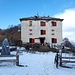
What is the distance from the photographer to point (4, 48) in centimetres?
2370

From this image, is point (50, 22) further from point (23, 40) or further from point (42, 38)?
point (23, 40)

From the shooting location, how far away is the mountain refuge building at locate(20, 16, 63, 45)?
54.6 metres

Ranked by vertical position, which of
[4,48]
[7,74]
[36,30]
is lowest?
[7,74]

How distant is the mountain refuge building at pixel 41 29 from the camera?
54.6 metres

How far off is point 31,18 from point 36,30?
3479 mm

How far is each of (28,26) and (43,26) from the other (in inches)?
157

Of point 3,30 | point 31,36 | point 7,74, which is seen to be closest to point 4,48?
point 7,74

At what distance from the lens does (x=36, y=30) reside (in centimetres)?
5462

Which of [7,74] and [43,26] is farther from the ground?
[43,26]

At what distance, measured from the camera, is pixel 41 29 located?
179 feet

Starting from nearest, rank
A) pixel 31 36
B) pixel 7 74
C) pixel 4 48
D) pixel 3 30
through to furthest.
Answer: pixel 7 74, pixel 4 48, pixel 31 36, pixel 3 30

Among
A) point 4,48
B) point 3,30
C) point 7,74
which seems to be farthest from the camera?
point 3,30

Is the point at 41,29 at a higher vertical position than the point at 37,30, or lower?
higher

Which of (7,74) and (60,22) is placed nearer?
(7,74)
